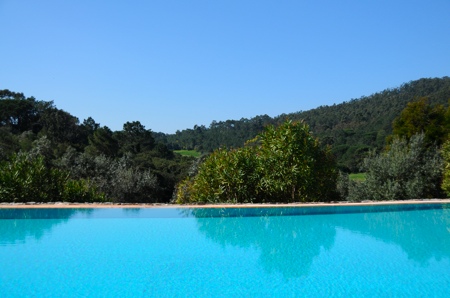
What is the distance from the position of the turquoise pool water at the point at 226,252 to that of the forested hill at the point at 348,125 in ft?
82.4

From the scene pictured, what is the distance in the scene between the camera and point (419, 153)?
13797 mm

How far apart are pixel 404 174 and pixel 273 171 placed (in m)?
5.43

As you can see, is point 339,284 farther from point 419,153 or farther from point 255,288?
point 419,153

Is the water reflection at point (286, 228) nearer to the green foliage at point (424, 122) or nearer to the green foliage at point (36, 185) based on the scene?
the green foliage at point (36, 185)

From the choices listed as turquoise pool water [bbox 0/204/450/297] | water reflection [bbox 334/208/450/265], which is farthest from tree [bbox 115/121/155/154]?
water reflection [bbox 334/208/450/265]

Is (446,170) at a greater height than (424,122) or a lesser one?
lesser

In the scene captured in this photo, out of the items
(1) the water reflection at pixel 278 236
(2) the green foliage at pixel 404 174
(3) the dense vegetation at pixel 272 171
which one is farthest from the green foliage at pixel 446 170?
(1) the water reflection at pixel 278 236

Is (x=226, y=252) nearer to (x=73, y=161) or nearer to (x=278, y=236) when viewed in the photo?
(x=278, y=236)

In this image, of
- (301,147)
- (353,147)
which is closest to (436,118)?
(301,147)

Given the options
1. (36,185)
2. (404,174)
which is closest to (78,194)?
(36,185)

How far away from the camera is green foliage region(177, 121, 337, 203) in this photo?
1057 cm

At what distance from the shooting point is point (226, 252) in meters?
6.27

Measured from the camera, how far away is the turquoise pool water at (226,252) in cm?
459

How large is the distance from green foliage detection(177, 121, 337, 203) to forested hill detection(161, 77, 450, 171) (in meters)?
22.5
